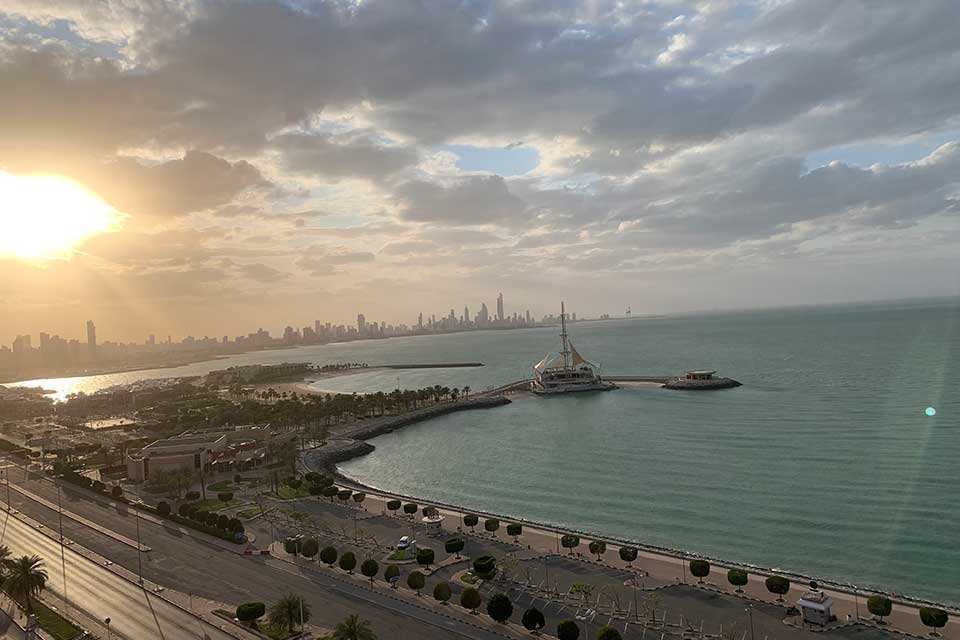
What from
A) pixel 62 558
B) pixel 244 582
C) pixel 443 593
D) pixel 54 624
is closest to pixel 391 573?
pixel 443 593

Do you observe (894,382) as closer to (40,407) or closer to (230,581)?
(230,581)

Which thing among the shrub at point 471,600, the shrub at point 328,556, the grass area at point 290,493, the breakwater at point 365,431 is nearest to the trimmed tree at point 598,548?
the shrub at point 471,600

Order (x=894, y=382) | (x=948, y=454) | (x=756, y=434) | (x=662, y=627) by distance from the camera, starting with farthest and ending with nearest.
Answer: (x=894, y=382), (x=756, y=434), (x=948, y=454), (x=662, y=627)

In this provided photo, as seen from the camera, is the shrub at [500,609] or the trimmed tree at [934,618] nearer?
the trimmed tree at [934,618]

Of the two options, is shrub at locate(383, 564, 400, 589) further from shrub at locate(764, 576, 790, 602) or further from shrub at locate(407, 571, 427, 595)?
shrub at locate(764, 576, 790, 602)

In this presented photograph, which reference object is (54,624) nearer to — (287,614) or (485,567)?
(287,614)

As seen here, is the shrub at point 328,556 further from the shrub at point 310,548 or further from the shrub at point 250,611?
the shrub at point 250,611

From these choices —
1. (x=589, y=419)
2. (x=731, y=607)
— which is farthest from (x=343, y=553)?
(x=589, y=419)
